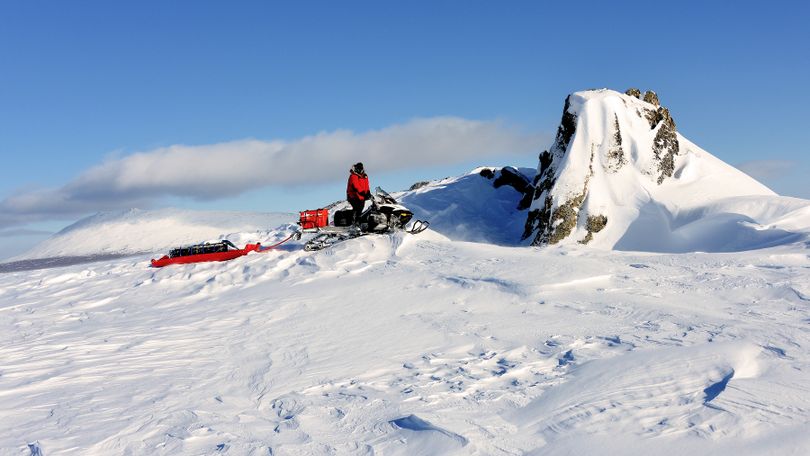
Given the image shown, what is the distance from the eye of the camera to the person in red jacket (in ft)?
44.4

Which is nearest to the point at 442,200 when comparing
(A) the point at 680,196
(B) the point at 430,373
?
(A) the point at 680,196

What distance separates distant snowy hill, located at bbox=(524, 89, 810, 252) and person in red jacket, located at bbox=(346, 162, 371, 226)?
5.17 m

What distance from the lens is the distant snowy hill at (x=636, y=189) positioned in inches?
569

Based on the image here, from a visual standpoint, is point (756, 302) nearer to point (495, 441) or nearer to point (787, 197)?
point (495, 441)

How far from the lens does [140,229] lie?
2952 centimetres

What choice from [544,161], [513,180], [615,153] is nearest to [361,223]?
[615,153]

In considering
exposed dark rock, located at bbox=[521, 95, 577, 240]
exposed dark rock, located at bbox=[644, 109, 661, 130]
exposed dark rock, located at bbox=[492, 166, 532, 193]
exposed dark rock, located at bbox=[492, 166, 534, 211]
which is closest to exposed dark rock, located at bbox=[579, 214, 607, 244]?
exposed dark rock, located at bbox=[521, 95, 577, 240]

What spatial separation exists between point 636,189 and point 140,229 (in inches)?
928

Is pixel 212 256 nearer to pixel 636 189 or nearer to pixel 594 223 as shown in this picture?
pixel 594 223

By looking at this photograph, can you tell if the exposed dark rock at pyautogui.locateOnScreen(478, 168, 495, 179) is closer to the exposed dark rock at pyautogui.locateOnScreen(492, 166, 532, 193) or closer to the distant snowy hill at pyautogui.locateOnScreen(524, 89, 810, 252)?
the exposed dark rock at pyautogui.locateOnScreen(492, 166, 532, 193)

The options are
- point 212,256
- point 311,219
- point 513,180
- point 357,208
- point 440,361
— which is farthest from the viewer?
point 513,180

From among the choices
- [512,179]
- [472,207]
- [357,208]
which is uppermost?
[512,179]

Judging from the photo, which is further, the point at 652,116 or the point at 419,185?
the point at 419,185

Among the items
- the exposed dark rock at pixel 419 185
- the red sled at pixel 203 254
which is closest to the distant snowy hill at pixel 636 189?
the red sled at pixel 203 254
